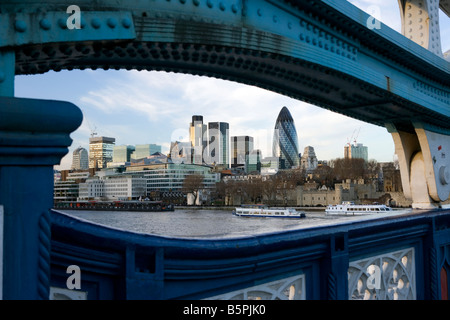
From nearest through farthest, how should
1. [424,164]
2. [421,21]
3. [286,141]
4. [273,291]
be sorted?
1. [273,291]
2. [421,21]
3. [424,164]
4. [286,141]

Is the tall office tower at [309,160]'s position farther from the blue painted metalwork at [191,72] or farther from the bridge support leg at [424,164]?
the blue painted metalwork at [191,72]

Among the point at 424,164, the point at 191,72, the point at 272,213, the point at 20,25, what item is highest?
the point at 191,72

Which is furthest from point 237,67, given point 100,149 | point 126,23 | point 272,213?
point 100,149

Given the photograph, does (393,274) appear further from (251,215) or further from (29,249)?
(251,215)

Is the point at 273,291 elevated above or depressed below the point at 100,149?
below

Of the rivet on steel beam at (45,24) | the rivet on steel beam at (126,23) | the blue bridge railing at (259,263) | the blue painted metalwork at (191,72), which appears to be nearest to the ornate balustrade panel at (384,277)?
the blue bridge railing at (259,263)

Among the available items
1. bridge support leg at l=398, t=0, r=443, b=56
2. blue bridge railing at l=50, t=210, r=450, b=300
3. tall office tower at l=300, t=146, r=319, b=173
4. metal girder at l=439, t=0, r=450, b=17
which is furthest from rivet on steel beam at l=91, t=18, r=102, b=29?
tall office tower at l=300, t=146, r=319, b=173

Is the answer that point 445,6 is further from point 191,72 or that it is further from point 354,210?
point 354,210
